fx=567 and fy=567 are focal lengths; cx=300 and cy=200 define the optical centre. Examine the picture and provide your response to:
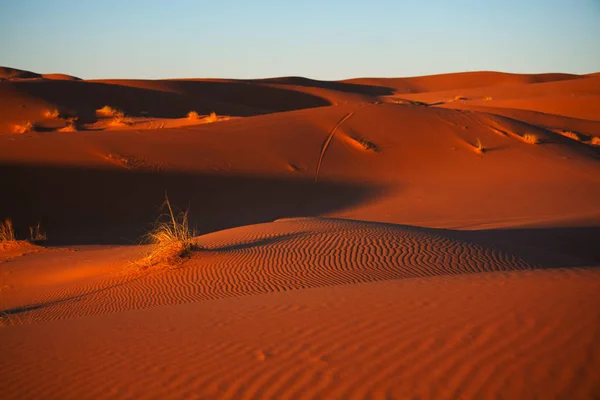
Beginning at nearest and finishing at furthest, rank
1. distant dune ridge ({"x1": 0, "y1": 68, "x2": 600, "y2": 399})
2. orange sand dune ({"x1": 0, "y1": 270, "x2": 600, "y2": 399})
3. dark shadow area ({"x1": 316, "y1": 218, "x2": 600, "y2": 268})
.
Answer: orange sand dune ({"x1": 0, "y1": 270, "x2": 600, "y2": 399})
distant dune ridge ({"x1": 0, "y1": 68, "x2": 600, "y2": 399})
dark shadow area ({"x1": 316, "y1": 218, "x2": 600, "y2": 268})

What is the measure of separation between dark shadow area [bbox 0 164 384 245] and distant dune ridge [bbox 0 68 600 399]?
0.07 meters

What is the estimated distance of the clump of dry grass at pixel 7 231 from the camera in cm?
1334

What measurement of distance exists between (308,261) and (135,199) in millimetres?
9089

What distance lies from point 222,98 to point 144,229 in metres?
38.7

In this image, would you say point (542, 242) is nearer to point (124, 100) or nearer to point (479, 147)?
point (479, 147)

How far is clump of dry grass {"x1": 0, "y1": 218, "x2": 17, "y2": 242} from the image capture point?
13336 mm

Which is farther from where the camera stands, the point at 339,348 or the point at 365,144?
the point at 365,144

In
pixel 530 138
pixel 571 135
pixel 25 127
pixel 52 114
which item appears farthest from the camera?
pixel 52 114

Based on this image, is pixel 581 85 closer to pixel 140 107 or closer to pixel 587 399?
pixel 140 107

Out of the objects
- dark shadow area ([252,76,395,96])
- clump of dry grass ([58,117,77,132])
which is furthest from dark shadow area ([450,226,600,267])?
dark shadow area ([252,76,395,96])

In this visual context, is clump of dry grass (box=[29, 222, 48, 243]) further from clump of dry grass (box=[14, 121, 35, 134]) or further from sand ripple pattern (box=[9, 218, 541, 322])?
clump of dry grass (box=[14, 121, 35, 134])

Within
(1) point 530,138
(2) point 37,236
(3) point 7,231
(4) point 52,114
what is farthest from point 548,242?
(4) point 52,114

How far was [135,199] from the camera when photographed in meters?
16.4

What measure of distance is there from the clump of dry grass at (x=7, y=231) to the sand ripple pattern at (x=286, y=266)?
5.53 metres
